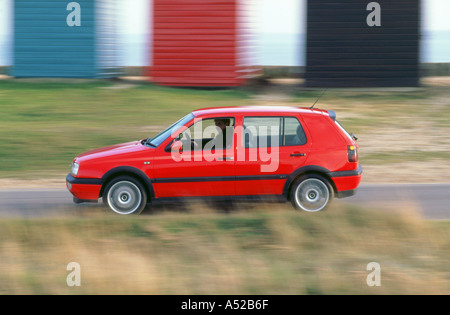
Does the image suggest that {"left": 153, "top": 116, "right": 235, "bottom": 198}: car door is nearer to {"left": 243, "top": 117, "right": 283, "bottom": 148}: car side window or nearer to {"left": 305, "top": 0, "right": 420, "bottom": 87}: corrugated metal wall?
{"left": 243, "top": 117, "right": 283, "bottom": 148}: car side window

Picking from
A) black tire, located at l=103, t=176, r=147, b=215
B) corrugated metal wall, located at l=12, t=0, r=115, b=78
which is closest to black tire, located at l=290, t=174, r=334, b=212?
black tire, located at l=103, t=176, r=147, b=215

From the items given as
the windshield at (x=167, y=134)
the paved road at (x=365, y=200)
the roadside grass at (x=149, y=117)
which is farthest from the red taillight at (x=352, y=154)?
the roadside grass at (x=149, y=117)

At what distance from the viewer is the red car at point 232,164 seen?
9.82 meters

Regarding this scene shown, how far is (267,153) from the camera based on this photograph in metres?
9.87

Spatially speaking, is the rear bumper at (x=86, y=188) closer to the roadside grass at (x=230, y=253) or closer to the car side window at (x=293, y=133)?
the roadside grass at (x=230, y=253)

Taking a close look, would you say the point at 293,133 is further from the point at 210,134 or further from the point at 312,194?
the point at 210,134

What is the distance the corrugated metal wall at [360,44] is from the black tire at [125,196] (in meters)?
14.9

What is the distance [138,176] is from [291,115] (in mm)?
2391

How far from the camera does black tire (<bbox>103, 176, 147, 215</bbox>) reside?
32.4 feet

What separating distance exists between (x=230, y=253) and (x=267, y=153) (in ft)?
9.19

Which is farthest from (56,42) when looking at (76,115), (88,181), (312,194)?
(312,194)

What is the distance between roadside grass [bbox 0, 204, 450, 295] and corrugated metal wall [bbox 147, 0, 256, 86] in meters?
14.3

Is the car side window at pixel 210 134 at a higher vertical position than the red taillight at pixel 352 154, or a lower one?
higher
